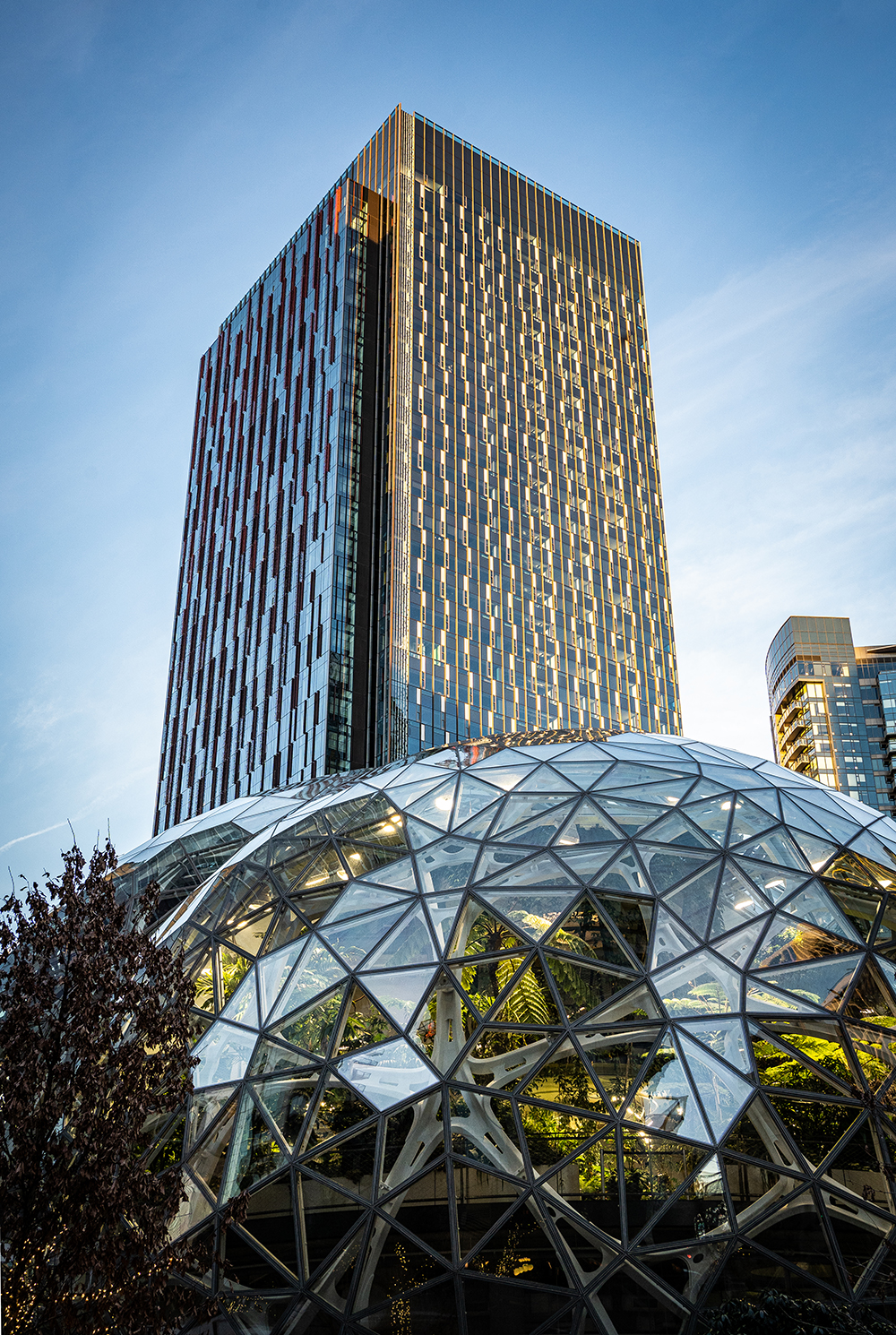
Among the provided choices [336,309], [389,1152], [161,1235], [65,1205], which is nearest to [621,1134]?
[389,1152]

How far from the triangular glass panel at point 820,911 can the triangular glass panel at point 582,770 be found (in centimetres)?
465

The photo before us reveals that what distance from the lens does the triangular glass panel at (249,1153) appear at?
13.4 m

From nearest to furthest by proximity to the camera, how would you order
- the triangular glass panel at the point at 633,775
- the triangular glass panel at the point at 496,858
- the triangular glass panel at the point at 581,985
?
the triangular glass panel at the point at 581,985, the triangular glass panel at the point at 496,858, the triangular glass panel at the point at 633,775

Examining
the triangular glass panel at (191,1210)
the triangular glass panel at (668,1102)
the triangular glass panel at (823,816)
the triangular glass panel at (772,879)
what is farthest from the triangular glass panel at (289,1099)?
the triangular glass panel at (823,816)

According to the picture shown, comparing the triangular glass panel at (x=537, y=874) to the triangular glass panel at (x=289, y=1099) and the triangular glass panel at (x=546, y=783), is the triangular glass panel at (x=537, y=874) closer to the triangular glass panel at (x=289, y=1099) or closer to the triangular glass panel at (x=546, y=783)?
the triangular glass panel at (x=546, y=783)

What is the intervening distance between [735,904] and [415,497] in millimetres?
78717

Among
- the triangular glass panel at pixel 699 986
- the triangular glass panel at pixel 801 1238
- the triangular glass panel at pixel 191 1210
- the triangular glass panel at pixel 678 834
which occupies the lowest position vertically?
the triangular glass panel at pixel 801 1238

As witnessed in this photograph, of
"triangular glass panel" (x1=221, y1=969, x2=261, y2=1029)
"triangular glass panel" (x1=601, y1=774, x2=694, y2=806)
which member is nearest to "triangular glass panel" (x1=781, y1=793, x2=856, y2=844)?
"triangular glass panel" (x1=601, y1=774, x2=694, y2=806)

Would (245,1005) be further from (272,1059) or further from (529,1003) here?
(529,1003)

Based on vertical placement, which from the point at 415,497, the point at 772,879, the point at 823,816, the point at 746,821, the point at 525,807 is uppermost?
the point at 415,497

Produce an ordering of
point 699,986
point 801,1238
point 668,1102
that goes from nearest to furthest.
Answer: point 801,1238 → point 668,1102 → point 699,986

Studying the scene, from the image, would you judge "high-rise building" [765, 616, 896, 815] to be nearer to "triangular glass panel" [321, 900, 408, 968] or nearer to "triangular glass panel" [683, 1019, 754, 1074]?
"triangular glass panel" [683, 1019, 754, 1074]

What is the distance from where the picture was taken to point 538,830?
17.5 m

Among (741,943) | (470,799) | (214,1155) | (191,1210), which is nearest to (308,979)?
(214,1155)
